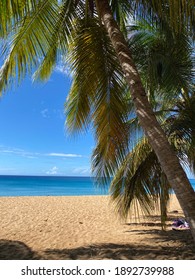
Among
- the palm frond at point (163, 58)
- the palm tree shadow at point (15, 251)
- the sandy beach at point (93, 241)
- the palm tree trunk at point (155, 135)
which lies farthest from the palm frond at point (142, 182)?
the palm tree trunk at point (155, 135)

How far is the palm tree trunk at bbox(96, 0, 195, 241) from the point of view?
294 centimetres

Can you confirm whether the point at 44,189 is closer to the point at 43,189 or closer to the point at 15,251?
the point at 43,189

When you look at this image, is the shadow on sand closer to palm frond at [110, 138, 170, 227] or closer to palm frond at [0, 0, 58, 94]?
palm frond at [110, 138, 170, 227]

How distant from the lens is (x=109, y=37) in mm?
5129

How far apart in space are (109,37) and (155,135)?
2585 millimetres

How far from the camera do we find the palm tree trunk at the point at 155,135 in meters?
2.94

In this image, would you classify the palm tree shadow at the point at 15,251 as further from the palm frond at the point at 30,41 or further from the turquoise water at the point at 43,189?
the palm frond at the point at 30,41

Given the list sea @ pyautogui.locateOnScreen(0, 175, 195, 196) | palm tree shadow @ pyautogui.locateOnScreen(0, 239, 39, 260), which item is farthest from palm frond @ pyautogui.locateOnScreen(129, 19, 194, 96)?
palm tree shadow @ pyautogui.locateOnScreen(0, 239, 39, 260)

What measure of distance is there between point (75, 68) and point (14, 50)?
1.19 meters

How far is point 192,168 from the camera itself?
281 inches

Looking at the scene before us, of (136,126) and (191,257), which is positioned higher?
(136,126)

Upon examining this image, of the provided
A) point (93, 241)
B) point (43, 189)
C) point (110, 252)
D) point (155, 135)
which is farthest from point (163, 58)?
point (43, 189)
